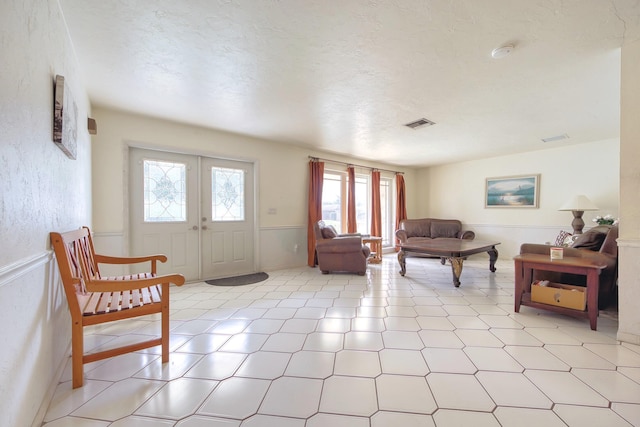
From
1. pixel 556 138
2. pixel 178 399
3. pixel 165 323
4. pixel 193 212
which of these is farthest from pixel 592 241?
pixel 193 212

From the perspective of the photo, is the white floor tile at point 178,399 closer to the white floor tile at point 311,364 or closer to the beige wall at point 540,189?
the white floor tile at point 311,364

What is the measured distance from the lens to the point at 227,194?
4141 millimetres

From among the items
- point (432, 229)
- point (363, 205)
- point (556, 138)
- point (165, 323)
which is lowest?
point (165, 323)

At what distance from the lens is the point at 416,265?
4930mm

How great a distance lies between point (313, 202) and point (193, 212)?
2.00 meters

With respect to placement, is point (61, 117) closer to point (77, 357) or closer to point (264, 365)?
point (77, 357)

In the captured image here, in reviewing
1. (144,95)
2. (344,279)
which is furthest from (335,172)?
(144,95)

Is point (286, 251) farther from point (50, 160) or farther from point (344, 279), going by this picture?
point (50, 160)

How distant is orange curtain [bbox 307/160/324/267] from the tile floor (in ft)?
6.87

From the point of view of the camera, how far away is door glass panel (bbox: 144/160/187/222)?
3.49 metres

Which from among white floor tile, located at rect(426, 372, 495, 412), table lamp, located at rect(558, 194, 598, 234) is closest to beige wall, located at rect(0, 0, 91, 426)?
white floor tile, located at rect(426, 372, 495, 412)

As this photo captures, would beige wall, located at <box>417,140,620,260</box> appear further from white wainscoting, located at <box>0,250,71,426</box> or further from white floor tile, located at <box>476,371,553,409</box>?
white wainscoting, located at <box>0,250,71,426</box>

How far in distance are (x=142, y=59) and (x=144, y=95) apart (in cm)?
75

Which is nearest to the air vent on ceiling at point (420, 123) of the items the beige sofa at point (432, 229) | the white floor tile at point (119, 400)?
the beige sofa at point (432, 229)
